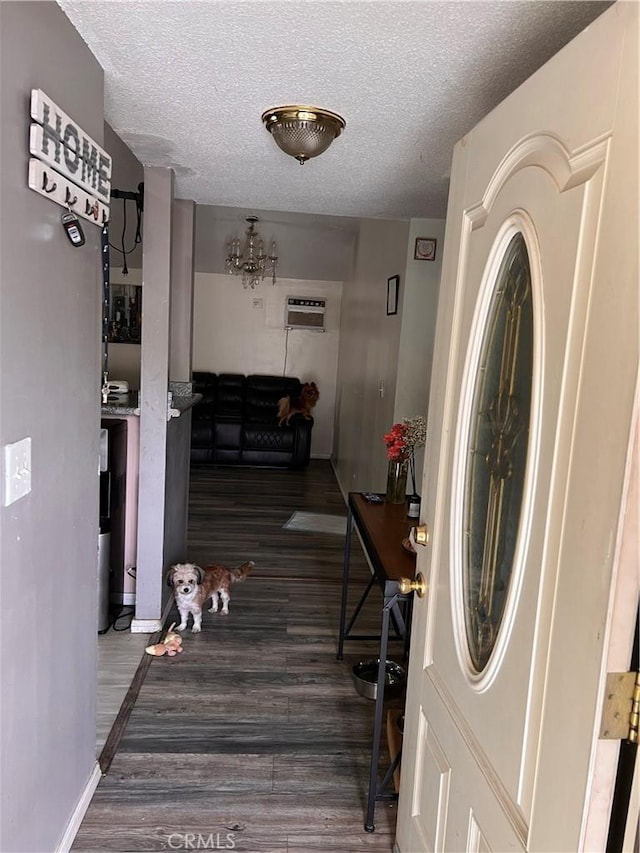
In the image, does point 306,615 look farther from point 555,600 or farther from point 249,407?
point 249,407

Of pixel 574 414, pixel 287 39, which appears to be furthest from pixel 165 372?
pixel 574 414

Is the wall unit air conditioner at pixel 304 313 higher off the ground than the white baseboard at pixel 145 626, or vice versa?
the wall unit air conditioner at pixel 304 313

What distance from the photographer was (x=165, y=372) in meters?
2.84

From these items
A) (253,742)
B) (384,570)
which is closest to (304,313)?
(253,742)

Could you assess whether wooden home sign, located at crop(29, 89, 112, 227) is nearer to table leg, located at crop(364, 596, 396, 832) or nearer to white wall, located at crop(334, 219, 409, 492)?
table leg, located at crop(364, 596, 396, 832)

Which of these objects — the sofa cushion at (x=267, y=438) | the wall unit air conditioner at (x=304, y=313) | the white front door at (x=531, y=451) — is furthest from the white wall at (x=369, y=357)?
the white front door at (x=531, y=451)

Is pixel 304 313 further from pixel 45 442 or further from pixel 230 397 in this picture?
pixel 45 442

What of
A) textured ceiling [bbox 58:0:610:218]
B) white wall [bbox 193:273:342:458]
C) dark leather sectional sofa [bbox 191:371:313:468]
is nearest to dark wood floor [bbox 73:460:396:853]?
textured ceiling [bbox 58:0:610:218]

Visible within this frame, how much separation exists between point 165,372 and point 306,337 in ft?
15.8

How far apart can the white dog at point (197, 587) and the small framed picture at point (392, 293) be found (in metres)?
1.85

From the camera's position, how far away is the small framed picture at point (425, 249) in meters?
3.38

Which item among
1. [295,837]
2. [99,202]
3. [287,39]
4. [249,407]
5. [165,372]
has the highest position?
[287,39]

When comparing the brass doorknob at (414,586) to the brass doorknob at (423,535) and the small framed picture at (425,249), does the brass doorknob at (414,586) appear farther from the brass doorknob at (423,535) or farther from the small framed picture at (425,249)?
the small framed picture at (425,249)

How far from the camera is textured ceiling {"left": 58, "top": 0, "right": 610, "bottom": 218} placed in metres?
1.28
